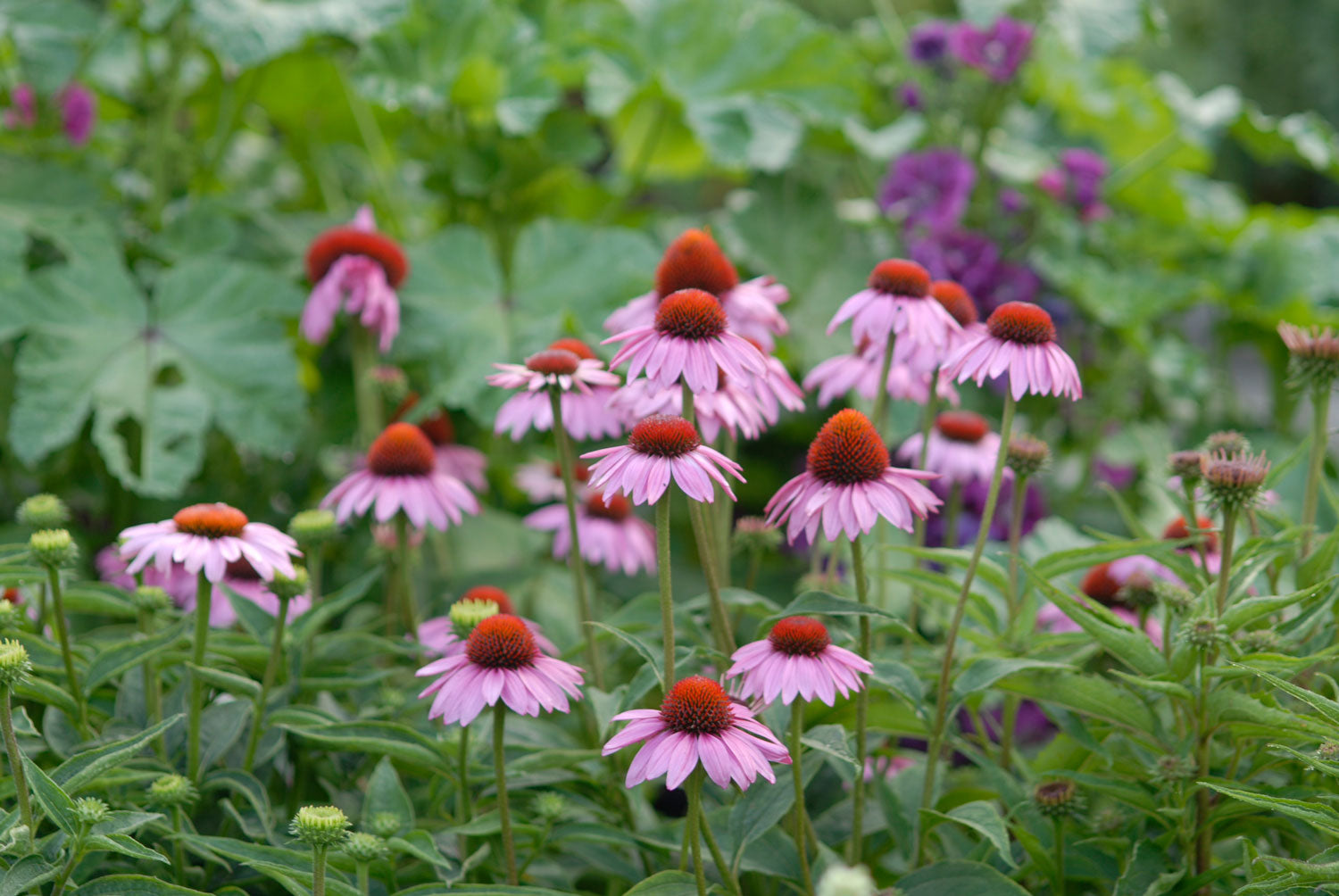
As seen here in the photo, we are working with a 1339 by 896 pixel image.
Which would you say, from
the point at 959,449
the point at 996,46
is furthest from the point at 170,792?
the point at 996,46

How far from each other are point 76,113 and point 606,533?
1254 millimetres

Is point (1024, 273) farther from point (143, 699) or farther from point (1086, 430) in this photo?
point (143, 699)

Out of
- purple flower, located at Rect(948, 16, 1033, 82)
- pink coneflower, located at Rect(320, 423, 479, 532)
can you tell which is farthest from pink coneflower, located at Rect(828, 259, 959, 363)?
purple flower, located at Rect(948, 16, 1033, 82)

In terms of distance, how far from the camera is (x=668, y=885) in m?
0.75

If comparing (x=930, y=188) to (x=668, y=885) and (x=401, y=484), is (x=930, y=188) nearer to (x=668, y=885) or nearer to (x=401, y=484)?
(x=401, y=484)

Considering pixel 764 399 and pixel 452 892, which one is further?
pixel 764 399

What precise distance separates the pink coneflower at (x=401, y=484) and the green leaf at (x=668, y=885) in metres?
0.42

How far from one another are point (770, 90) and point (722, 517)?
1.12 meters

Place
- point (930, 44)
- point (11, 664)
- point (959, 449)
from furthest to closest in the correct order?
point (930, 44)
point (959, 449)
point (11, 664)

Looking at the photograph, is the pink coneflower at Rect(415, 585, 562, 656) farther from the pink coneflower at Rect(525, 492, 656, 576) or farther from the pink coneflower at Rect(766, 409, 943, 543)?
the pink coneflower at Rect(766, 409, 943, 543)

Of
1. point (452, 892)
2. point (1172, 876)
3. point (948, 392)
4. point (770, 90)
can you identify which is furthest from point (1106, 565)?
point (770, 90)

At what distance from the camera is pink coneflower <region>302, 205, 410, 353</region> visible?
132 cm

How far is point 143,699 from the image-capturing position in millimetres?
961

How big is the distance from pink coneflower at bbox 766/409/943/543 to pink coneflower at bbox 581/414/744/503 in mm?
72
